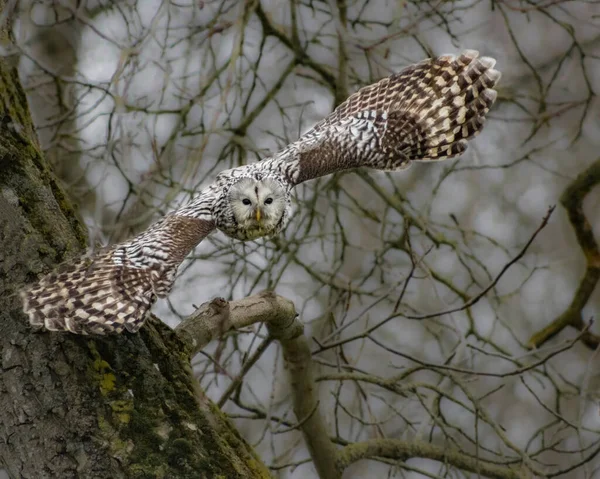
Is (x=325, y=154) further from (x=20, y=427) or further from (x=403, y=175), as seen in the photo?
(x=403, y=175)

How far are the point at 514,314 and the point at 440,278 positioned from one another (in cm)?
404

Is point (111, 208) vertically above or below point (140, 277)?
above

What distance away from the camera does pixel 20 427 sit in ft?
8.75

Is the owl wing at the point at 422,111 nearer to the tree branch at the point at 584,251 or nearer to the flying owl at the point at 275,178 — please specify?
the flying owl at the point at 275,178

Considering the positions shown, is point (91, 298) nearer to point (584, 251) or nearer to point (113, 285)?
point (113, 285)

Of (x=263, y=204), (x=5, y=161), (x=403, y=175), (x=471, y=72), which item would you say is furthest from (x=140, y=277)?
(x=403, y=175)

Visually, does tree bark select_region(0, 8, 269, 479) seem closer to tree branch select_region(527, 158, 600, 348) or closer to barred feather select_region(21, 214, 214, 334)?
barred feather select_region(21, 214, 214, 334)

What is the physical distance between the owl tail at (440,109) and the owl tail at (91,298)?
1.92 metres

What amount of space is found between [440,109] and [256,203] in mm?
1239

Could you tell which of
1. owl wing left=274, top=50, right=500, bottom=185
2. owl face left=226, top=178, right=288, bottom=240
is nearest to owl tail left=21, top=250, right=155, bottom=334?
owl face left=226, top=178, right=288, bottom=240

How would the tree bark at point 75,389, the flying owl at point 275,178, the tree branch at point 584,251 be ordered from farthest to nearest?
the tree branch at point 584,251
the flying owl at point 275,178
the tree bark at point 75,389

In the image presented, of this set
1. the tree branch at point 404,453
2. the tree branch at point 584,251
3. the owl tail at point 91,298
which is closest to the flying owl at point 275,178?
the owl tail at point 91,298

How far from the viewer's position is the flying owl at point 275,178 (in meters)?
2.83

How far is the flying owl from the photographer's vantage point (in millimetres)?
2826
